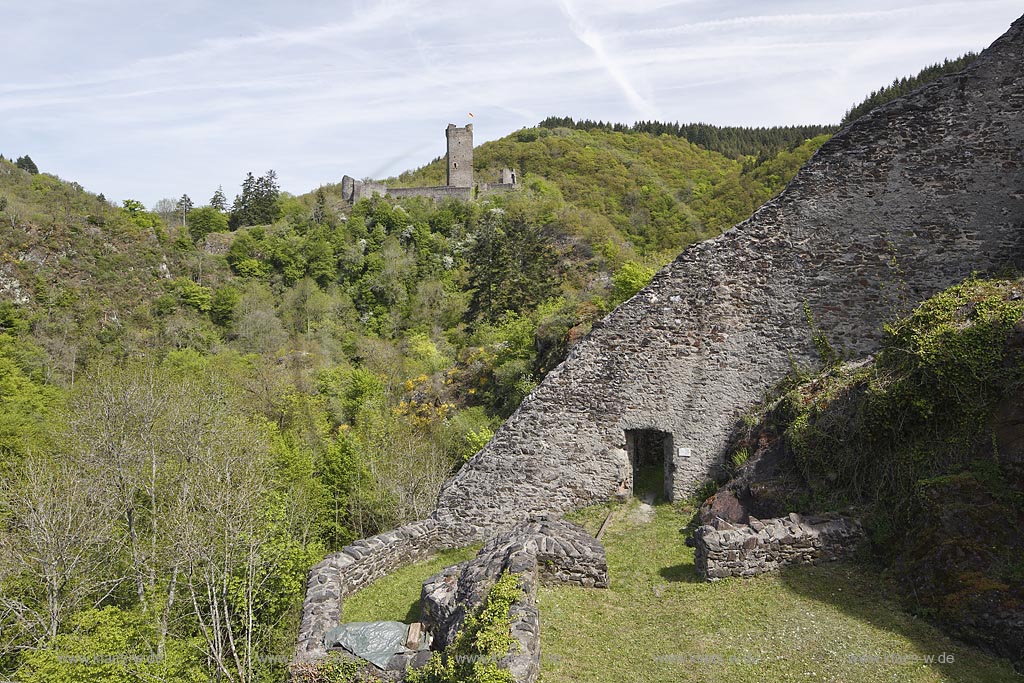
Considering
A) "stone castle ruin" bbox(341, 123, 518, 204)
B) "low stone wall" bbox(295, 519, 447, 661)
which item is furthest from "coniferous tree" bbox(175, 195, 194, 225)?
"low stone wall" bbox(295, 519, 447, 661)

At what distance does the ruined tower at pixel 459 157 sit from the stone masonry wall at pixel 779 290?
234 ft

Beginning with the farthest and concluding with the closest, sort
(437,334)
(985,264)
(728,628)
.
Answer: (437,334) < (985,264) < (728,628)

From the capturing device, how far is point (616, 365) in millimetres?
12789

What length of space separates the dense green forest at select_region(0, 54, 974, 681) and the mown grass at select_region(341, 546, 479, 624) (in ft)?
6.80

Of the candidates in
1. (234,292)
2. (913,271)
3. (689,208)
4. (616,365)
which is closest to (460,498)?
(616,365)

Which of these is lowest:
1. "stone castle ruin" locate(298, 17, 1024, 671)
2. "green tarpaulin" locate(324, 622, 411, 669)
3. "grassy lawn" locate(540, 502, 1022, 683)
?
"green tarpaulin" locate(324, 622, 411, 669)

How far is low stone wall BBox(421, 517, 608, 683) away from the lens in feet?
29.1

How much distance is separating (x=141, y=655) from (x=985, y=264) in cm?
1754

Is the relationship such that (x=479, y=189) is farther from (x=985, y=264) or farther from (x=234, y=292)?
(x=985, y=264)

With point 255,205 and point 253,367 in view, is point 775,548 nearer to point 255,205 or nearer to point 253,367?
point 253,367

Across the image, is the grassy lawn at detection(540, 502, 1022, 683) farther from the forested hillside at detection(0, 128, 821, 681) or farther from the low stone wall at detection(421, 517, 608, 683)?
the forested hillside at detection(0, 128, 821, 681)

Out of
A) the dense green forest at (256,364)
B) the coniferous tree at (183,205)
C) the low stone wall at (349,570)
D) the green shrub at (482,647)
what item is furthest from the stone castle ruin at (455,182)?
the green shrub at (482,647)

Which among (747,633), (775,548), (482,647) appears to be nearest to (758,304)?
(775,548)

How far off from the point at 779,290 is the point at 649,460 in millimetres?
5233
